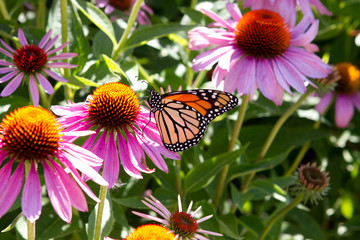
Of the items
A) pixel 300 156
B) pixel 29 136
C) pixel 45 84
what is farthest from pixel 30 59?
pixel 300 156

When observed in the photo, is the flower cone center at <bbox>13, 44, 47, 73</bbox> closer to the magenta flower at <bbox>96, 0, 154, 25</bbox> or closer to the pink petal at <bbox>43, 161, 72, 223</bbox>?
the pink petal at <bbox>43, 161, 72, 223</bbox>

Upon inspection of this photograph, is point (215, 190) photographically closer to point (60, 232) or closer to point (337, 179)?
point (60, 232)

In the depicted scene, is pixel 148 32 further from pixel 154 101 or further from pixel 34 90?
pixel 34 90

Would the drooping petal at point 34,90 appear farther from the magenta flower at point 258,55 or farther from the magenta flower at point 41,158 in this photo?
the magenta flower at point 258,55

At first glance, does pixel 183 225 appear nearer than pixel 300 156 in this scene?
Yes

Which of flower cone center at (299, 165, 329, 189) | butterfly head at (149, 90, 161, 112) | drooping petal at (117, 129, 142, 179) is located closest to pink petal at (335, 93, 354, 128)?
flower cone center at (299, 165, 329, 189)

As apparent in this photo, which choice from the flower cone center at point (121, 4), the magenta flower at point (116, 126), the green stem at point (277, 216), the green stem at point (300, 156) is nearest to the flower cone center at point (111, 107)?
the magenta flower at point (116, 126)

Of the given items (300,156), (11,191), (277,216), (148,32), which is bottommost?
(300,156)

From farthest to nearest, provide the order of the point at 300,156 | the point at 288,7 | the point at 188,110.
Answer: the point at 300,156
the point at 288,7
the point at 188,110
